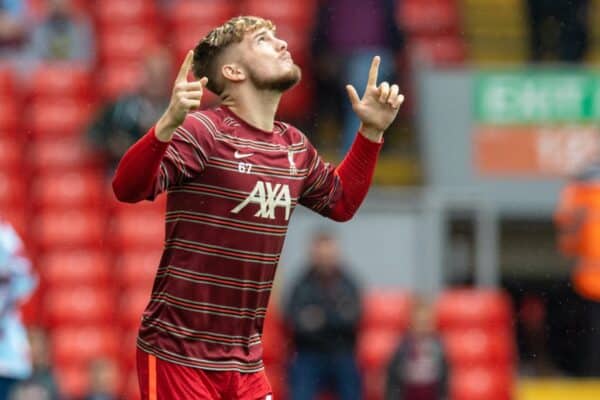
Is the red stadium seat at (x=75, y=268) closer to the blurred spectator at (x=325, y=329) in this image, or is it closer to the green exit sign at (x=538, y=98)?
the blurred spectator at (x=325, y=329)

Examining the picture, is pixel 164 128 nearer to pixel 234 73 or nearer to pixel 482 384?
pixel 234 73

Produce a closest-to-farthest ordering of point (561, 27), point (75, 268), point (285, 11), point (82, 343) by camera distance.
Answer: point (82, 343)
point (75, 268)
point (561, 27)
point (285, 11)

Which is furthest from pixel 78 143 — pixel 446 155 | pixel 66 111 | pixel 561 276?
pixel 561 276

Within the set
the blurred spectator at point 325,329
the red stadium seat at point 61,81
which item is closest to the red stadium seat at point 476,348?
the blurred spectator at point 325,329

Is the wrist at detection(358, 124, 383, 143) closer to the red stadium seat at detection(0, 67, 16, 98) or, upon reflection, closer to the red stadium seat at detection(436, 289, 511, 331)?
the red stadium seat at detection(436, 289, 511, 331)

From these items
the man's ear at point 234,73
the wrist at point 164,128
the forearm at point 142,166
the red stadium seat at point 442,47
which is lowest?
the forearm at point 142,166

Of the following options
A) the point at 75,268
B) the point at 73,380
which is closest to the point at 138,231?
the point at 75,268

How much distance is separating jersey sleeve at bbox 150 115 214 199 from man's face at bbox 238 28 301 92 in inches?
11.3

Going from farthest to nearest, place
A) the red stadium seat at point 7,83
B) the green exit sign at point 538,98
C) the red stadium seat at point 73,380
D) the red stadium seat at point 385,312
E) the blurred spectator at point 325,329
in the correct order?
the red stadium seat at point 7,83, the green exit sign at point 538,98, the red stadium seat at point 385,312, the red stadium seat at point 73,380, the blurred spectator at point 325,329

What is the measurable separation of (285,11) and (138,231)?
2.39 m

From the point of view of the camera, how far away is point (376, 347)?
38.3ft

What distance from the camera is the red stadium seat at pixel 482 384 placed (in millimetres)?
11609

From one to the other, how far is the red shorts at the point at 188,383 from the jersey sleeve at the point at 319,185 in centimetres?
66

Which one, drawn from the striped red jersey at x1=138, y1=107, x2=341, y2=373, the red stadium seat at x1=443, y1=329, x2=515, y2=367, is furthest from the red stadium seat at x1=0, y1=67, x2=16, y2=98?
the striped red jersey at x1=138, y1=107, x2=341, y2=373
